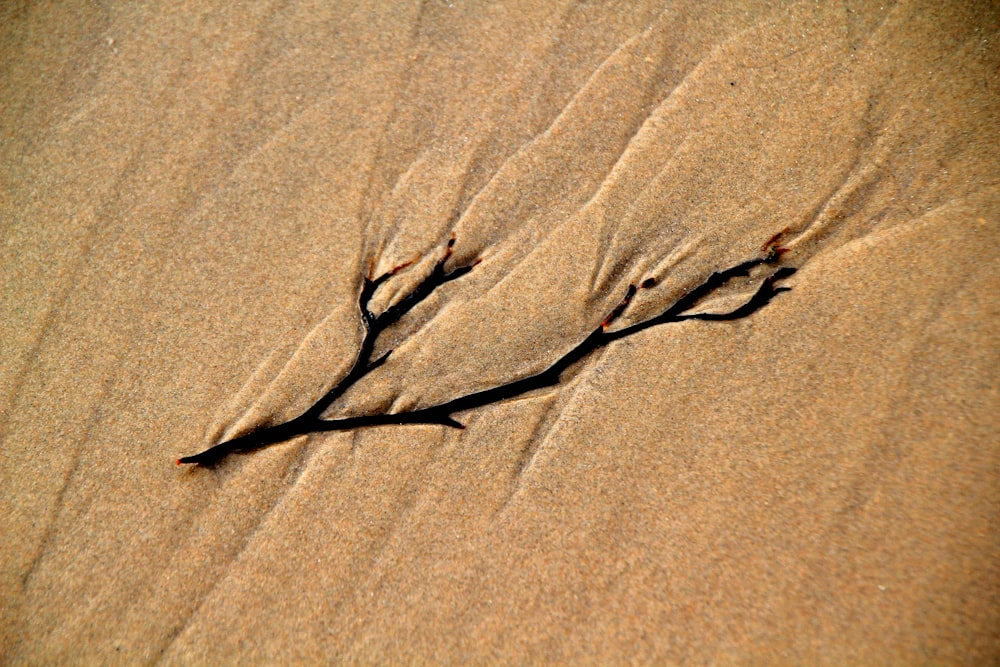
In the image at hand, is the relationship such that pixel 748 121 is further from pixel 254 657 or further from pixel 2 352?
pixel 2 352

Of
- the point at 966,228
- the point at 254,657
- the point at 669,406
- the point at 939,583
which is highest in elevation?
the point at 254,657

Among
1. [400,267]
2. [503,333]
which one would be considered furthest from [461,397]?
[400,267]

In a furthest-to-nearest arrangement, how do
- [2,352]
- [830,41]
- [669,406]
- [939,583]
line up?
[830,41]
[2,352]
[669,406]
[939,583]

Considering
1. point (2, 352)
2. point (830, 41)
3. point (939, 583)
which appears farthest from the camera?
point (830, 41)

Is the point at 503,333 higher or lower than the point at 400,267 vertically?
lower

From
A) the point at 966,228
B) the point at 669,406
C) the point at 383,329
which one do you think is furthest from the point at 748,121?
the point at 383,329

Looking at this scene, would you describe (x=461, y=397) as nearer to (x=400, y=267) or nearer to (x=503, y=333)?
(x=503, y=333)

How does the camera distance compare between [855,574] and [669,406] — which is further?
[669,406]

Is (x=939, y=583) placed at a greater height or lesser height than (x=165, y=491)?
lesser
